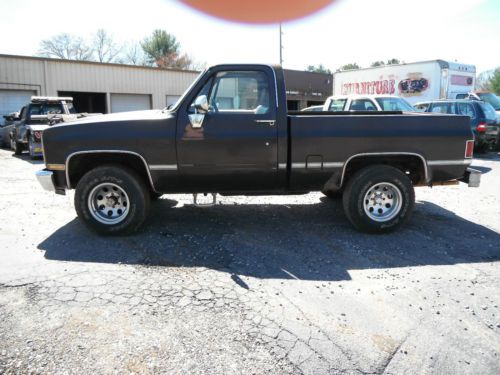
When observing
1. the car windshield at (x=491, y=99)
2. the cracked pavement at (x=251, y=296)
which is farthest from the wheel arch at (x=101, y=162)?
the car windshield at (x=491, y=99)

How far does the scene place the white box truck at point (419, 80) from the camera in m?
16.5

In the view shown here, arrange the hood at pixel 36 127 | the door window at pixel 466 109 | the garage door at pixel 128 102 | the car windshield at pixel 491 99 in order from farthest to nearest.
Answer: the garage door at pixel 128 102 → the car windshield at pixel 491 99 → the door window at pixel 466 109 → the hood at pixel 36 127

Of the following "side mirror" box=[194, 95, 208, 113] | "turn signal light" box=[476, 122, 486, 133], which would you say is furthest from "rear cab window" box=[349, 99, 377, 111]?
"side mirror" box=[194, 95, 208, 113]

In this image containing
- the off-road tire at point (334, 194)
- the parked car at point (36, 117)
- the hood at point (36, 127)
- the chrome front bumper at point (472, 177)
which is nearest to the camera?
the chrome front bumper at point (472, 177)

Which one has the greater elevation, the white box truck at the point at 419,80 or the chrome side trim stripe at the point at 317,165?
the white box truck at the point at 419,80

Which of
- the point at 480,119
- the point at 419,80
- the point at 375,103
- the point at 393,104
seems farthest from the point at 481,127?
the point at 375,103

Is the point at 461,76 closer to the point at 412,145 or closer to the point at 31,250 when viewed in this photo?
the point at 412,145

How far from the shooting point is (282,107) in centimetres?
511

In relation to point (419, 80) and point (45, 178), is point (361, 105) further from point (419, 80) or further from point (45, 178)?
point (45, 178)

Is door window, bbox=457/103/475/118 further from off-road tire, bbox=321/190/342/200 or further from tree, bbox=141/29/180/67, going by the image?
tree, bbox=141/29/180/67

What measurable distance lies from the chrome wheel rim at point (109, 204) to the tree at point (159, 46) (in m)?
50.8

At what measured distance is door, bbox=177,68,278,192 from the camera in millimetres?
5066

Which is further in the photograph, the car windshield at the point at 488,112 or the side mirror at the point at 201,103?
the car windshield at the point at 488,112

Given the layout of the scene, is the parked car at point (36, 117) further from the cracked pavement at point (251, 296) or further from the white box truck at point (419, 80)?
the white box truck at point (419, 80)
